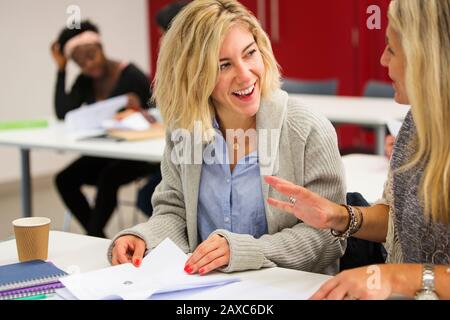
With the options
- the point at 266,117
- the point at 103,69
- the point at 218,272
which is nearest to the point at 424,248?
the point at 218,272

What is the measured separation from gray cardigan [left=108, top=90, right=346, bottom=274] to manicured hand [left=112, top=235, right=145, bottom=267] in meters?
0.02

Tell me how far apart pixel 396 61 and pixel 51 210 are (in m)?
4.21

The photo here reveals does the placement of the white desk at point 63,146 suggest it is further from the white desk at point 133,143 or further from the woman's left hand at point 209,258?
the woman's left hand at point 209,258

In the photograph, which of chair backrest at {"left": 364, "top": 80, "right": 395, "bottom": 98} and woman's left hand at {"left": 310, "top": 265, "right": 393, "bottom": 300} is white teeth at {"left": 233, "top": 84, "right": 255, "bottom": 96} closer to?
woman's left hand at {"left": 310, "top": 265, "right": 393, "bottom": 300}

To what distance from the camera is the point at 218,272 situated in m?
1.55

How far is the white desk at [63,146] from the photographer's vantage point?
3154 millimetres

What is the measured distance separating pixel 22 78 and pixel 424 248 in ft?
15.5

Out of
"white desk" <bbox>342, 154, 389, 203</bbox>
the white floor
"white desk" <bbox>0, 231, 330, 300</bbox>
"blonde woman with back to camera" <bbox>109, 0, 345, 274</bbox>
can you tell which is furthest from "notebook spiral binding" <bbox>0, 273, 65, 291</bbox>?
the white floor

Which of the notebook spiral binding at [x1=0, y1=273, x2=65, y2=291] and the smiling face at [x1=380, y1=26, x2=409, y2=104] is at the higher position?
the smiling face at [x1=380, y1=26, x2=409, y2=104]

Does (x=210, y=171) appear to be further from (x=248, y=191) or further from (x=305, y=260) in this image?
(x=305, y=260)

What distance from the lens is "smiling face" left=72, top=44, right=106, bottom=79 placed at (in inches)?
160

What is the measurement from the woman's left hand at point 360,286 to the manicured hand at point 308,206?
26 centimetres

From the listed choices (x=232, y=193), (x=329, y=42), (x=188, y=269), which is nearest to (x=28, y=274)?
(x=188, y=269)

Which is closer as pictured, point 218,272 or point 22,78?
point 218,272
